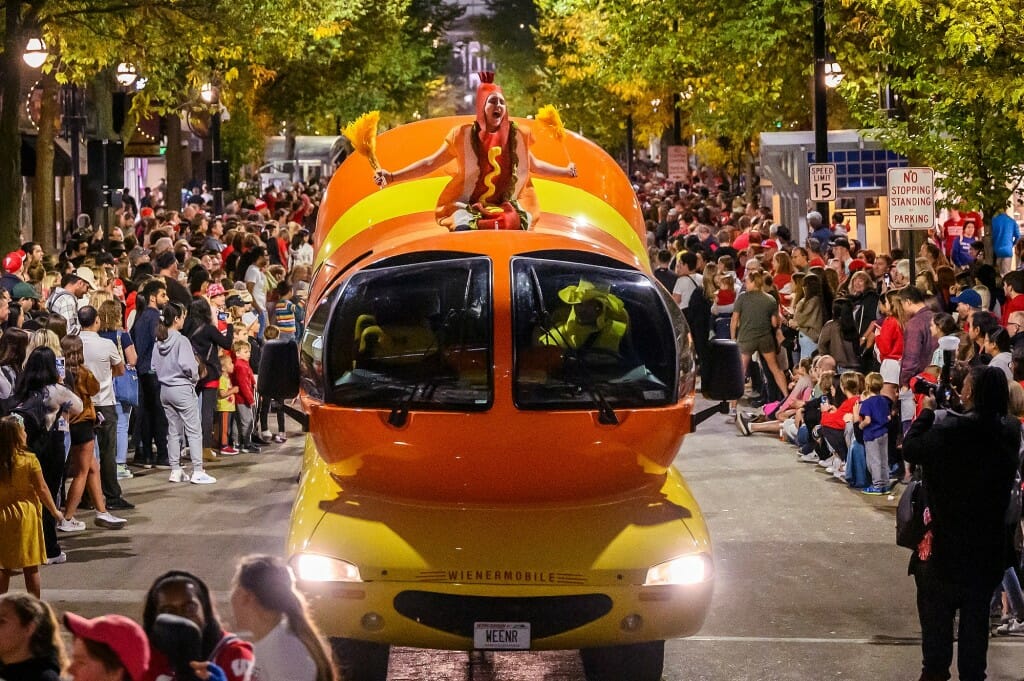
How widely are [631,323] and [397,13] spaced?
45.4 m

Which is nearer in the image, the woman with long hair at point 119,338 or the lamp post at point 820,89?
the woman with long hair at point 119,338

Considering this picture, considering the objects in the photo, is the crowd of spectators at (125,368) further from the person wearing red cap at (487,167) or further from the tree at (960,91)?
the tree at (960,91)

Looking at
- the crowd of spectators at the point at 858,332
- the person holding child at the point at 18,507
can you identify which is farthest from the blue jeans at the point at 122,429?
the crowd of spectators at the point at 858,332

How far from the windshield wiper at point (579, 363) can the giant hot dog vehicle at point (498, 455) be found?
0.01 metres

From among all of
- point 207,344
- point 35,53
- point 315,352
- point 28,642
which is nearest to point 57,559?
point 315,352

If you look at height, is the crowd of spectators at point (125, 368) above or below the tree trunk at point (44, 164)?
below

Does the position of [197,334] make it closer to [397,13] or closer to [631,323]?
[631,323]

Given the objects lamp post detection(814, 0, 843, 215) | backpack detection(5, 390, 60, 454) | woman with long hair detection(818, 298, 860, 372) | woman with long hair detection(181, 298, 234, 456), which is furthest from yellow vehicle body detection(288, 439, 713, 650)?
lamp post detection(814, 0, 843, 215)

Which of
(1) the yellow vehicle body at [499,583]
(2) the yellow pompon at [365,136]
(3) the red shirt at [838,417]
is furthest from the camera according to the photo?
(3) the red shirt at [838,417]

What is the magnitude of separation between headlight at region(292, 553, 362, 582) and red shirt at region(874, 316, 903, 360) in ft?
28.9

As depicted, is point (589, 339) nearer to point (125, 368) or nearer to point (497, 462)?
point (497, 462)

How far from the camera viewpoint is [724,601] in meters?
11.3

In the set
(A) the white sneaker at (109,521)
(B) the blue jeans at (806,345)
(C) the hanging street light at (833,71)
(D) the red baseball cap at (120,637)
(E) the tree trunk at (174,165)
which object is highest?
(C) the hanging street light at (833,71)

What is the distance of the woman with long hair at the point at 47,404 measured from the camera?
39.5 ft
